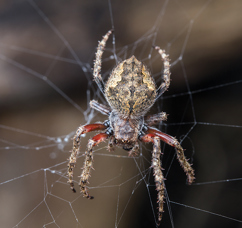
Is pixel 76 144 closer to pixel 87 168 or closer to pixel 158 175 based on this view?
pixel 87 168

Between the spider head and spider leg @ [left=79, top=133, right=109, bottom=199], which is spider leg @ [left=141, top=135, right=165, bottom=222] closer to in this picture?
the spider head

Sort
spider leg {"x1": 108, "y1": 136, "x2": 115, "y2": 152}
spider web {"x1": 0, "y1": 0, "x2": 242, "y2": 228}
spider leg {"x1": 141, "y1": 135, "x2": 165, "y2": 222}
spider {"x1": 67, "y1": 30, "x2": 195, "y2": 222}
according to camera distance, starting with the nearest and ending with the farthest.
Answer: spider leg {"x1": 141, "y1": 135, "x2": 165, "y2": 222}, spider {"x1": 67, "y1": 30, "x2": 195, "y2": 222}, spider leg {"x1": 108, "y1": 136, "x2": 115, "y2": 152}, spider web {"x1": 0, "y1": 0, "x2": 242, "y2": 228}

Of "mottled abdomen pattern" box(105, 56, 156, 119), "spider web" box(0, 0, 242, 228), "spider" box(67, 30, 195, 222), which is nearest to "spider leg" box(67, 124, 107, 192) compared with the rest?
"spider" box(67, 30, 195, 222)

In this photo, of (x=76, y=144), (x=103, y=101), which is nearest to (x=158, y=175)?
(x=76, y=144)

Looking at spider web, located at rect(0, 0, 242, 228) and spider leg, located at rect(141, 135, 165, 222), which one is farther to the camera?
spider web, located at rect(0, 0, 242, 228)

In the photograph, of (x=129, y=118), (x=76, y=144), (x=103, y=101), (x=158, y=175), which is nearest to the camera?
(x=158, y=175)

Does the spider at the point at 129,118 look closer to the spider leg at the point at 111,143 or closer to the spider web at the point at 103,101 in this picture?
the spider leg at the point at 111,143
